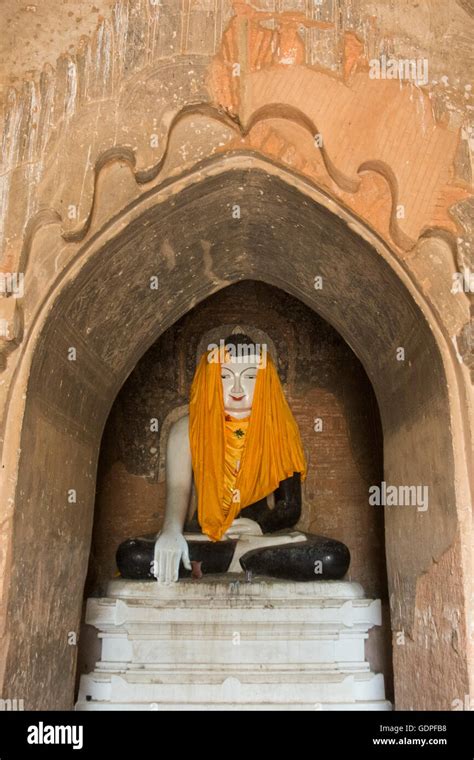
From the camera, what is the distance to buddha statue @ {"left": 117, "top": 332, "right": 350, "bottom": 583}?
14.1 feet

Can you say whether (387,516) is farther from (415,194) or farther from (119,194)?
(119,194)

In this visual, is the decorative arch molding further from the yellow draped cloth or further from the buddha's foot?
the yellow draped cloth

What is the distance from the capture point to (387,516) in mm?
3783

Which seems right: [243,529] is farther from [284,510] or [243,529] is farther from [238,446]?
[238,446]

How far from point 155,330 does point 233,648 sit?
173 centimetres

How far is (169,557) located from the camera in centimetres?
421

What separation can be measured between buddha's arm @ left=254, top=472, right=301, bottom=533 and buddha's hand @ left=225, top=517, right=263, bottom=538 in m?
0.09
